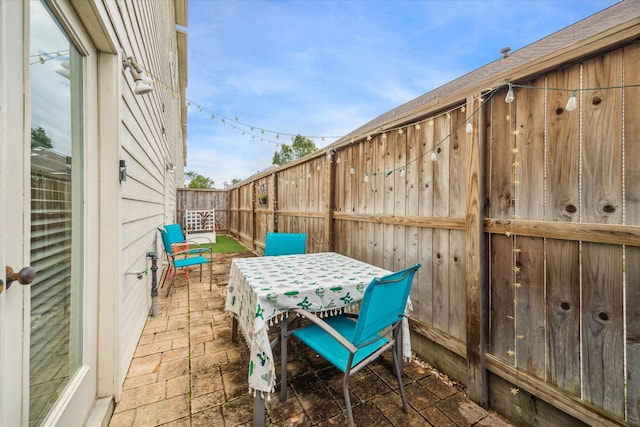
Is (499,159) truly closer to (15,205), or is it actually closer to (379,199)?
(379,199)

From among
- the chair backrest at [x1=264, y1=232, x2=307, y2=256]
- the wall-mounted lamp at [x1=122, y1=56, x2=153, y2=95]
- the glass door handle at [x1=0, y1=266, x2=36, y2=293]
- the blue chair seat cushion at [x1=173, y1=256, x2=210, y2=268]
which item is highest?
the wall-mounted lamp at [x1=122, y1=56, x2=153, y2=95]

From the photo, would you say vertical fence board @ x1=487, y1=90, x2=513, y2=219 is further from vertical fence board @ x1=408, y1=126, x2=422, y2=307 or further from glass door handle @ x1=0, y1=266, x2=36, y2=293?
glass door handle @ x1=0, y1=266, x2=36, y2=293

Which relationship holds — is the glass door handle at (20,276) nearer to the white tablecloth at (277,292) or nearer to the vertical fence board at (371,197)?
the white tablecloth at (277,292)

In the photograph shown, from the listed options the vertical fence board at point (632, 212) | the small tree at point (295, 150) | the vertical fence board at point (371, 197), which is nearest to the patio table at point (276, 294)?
the vertical fence board at point (371, 197)

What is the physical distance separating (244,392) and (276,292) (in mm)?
744

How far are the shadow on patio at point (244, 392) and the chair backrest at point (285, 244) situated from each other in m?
0.98

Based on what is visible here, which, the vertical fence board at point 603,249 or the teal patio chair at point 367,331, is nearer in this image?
the vertical fence board at point 603,249

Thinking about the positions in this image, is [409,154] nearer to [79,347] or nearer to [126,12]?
[126,12]

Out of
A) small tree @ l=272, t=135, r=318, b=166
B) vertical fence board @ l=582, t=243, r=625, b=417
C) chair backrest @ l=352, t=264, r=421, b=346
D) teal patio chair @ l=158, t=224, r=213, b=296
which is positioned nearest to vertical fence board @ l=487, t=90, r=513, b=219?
vertical fence board @ l=582, t=243, r=625, b=417

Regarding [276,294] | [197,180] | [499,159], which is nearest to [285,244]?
[276,294]

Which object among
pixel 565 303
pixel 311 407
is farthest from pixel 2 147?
pixel 565 303

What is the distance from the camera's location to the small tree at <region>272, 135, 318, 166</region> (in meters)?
18.0

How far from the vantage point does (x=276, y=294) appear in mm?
1459

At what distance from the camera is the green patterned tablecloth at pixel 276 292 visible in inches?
53.3
